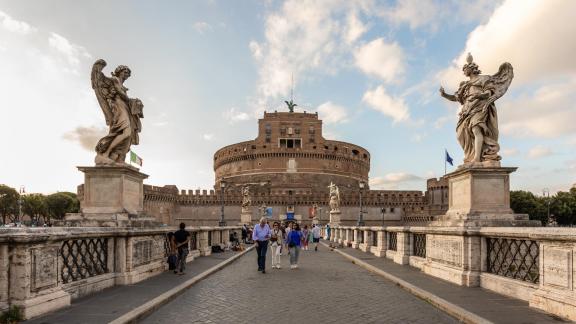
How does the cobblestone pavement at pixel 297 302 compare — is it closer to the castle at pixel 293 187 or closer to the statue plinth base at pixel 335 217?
the statue plinth base at pixel 335 217

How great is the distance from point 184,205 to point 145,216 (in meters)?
73.9

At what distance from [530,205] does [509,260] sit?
3075 inches

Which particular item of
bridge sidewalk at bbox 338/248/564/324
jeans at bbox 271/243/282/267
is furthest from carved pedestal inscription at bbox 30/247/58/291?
jeans at bbox 271/243/282/267

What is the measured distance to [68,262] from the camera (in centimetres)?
802

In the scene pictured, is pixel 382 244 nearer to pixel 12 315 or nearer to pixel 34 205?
pixel 12 315

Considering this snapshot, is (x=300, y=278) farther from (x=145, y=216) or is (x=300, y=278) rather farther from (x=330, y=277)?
(x=145, y=216)

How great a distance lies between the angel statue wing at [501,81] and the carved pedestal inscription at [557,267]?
184 inches

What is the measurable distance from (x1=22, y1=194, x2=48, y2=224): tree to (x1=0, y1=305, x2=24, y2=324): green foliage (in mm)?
86059

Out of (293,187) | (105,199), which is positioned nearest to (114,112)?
(105,199)

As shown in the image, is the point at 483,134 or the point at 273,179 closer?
the point at 483,134

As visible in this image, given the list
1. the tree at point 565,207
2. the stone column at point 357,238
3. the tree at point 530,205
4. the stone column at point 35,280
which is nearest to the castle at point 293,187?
the tree at point 530,205

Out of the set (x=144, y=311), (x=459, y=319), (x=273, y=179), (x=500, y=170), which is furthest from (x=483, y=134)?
(x=273, y=179)

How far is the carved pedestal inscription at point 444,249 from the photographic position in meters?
9.69

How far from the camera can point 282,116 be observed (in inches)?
3984
